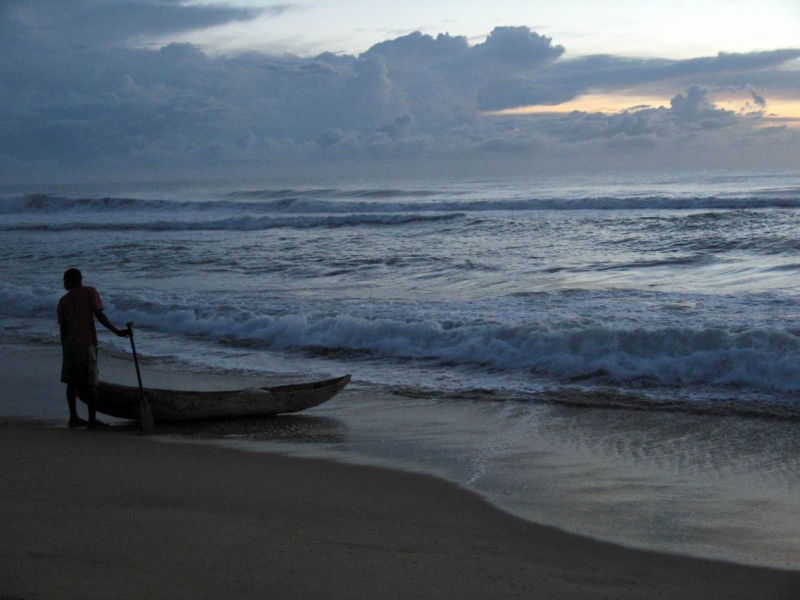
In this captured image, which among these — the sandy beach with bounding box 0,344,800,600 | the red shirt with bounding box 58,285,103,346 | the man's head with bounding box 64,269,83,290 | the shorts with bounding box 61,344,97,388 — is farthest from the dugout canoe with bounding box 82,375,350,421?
the sandy beach with bounding box 0,344,800,600

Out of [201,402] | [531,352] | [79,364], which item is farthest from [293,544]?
[531,352]

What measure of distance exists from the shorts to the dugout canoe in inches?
7.8

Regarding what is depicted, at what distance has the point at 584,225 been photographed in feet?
86.8

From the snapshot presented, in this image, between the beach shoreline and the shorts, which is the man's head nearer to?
the shorts

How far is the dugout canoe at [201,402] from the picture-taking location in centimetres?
714

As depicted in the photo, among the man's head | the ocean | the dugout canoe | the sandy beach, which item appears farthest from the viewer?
the dugout canoe

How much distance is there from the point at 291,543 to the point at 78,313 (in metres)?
3.93

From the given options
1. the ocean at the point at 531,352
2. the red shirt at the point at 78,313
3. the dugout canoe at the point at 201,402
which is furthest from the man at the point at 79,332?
the ocean at the point at 531,352

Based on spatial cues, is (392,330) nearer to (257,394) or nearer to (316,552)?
(257,394)

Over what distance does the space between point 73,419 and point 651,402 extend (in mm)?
5783

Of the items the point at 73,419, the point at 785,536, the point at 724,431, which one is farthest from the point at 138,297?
the point at 785,536

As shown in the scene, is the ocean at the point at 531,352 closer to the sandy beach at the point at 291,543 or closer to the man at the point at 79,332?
the sandy beach at the point at 291,543

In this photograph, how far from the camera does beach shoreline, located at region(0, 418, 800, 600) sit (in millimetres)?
3592

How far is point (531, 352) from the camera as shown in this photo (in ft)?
31.7
